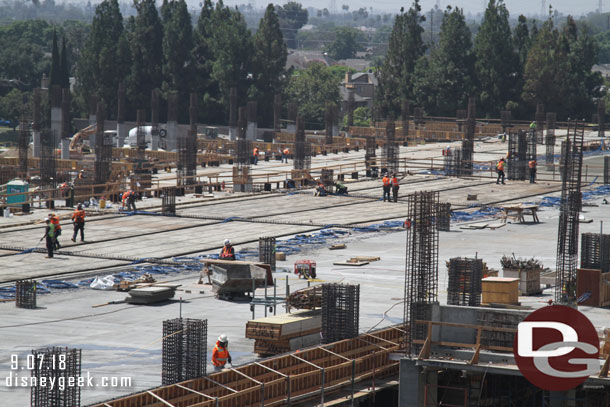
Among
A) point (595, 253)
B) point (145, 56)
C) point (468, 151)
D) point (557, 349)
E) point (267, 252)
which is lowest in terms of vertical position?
point (267, 252)

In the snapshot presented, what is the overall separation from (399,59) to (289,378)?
95.5 metres

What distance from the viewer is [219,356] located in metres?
23.0

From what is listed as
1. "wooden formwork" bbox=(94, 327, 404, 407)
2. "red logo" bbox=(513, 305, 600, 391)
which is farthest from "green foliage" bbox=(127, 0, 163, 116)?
"red logo" bbox=(513, 305, 600, 391)

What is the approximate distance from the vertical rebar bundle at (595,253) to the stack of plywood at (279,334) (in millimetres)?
10328

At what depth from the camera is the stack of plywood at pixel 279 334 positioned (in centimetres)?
2461

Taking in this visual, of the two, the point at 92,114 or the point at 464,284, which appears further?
the point at 92,114

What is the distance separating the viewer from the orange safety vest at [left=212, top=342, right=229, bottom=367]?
23.0 m

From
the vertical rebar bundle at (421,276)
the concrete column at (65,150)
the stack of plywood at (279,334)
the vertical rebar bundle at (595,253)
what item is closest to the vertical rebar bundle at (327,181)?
the vertical rebar bundle at (595,253)

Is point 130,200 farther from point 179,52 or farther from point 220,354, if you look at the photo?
point 179,52

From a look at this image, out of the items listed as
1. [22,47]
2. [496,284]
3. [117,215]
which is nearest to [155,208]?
[117,215]

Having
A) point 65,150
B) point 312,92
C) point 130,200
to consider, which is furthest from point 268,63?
point 130,200

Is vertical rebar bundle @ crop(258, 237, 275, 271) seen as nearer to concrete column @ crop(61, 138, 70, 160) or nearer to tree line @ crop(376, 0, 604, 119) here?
concrete column @ crop(61, 138, 70, 160)

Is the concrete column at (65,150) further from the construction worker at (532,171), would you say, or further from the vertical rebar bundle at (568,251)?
the vertical rebar bundle at (568,251)

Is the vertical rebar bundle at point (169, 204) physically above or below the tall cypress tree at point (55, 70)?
below
